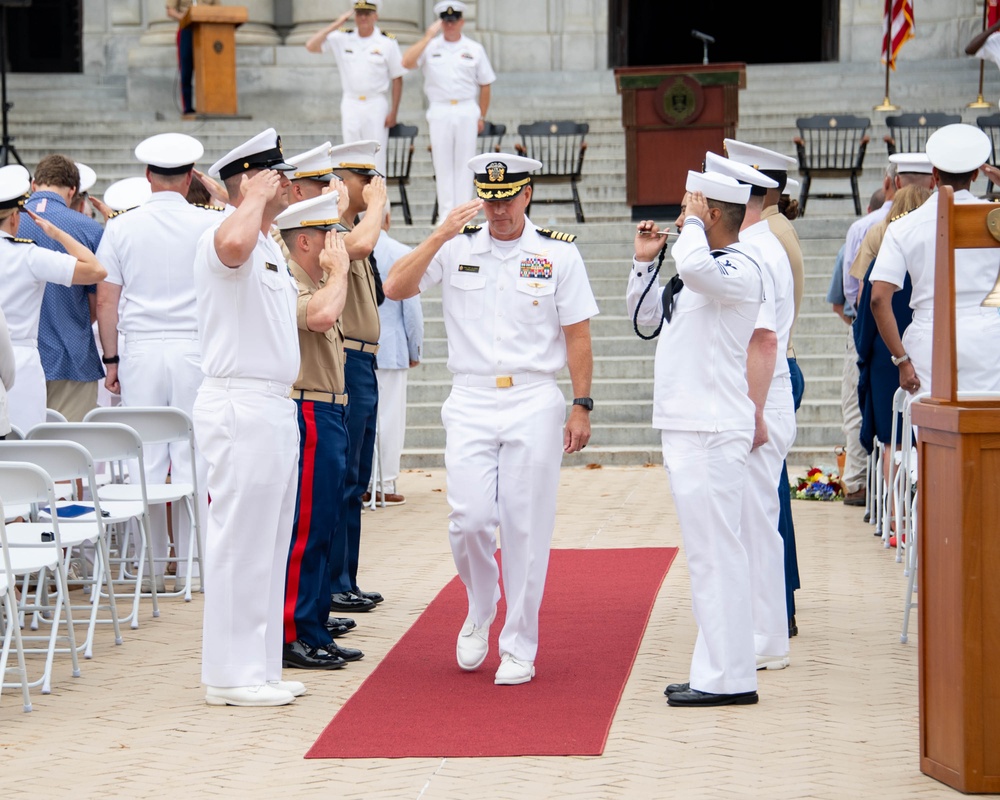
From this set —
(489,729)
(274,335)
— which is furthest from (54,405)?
(489,729)

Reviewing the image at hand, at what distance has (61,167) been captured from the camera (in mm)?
9492

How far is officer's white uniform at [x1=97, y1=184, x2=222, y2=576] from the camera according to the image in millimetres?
8703

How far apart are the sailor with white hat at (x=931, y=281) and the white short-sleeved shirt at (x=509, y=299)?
187 cm

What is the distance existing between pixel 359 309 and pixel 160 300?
4.63ft

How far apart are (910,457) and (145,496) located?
152 inches

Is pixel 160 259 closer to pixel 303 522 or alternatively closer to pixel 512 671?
pixel 303 522

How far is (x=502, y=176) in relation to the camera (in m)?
6.50

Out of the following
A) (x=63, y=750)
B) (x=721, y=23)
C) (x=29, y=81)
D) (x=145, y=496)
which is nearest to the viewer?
(x=63, y=750)

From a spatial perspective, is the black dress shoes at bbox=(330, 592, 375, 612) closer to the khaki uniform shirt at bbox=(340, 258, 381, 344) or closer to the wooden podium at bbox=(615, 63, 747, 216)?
the khaki uniform shirt at bbox=(340, 258, 381, 344)

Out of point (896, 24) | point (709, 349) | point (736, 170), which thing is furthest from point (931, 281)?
point (896, 24)

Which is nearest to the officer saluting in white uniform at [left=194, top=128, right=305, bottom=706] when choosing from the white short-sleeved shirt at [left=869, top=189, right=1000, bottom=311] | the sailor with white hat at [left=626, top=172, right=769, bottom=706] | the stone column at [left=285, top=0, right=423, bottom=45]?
the sailor with white hat at [left=626, top=172, right=769, bottom=706]

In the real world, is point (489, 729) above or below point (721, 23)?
below

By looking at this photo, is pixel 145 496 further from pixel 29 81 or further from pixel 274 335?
pixel 29 81

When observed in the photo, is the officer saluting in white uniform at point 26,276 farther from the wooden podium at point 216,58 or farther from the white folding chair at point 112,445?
the wooden podium at point 216,58
